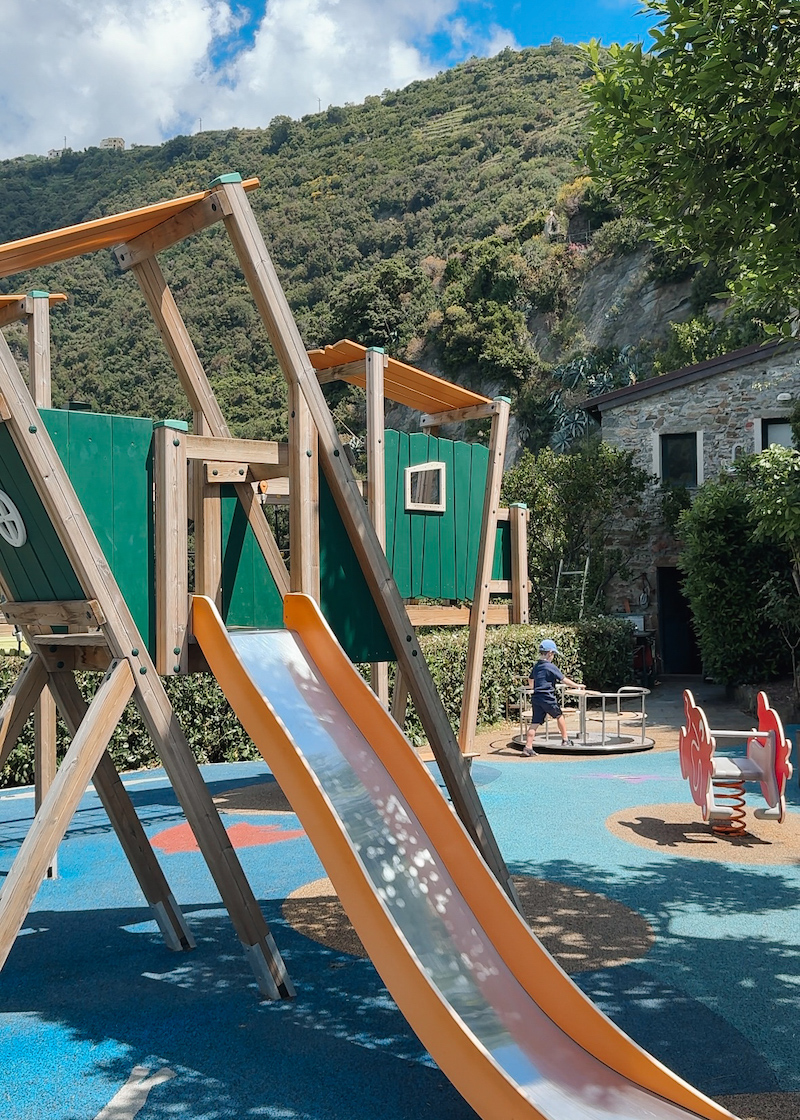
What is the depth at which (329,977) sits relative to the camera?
5.53 metres

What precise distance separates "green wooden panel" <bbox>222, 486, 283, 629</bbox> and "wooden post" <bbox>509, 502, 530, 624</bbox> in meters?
3.00

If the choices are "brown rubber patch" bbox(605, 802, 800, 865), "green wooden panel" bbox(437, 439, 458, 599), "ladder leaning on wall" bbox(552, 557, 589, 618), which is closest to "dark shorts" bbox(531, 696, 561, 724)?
"brown rubber patch" bbox(605, 802, 800, 865)

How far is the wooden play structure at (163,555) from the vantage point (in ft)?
16.8

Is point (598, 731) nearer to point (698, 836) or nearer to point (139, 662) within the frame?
point (698, 836)

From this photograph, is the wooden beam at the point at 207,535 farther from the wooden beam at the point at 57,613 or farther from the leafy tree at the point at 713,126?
the leafy tree at the point at 713,126

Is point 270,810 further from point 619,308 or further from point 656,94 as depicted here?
point 619,308

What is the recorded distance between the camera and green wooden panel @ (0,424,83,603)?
5.30 metres

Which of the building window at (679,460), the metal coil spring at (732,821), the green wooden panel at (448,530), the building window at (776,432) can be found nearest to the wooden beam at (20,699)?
the green wooden panel at (448,530)

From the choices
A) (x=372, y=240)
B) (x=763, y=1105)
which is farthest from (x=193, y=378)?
(x=372, y=240)

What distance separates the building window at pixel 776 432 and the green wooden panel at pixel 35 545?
56.0 feet

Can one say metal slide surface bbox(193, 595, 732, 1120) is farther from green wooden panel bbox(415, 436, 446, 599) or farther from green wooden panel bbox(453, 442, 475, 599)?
green wooden panel bbox(453, 442, 475, 599)

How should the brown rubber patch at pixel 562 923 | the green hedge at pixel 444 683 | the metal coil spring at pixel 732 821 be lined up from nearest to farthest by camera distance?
the brown rubber patch at pixel 562 923 < the metal coil spring at pixel 732 821 < the green hedge at pixel 444 683

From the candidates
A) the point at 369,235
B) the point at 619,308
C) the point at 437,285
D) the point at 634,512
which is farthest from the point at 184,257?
the point at 634,512

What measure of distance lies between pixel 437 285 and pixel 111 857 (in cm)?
4878
